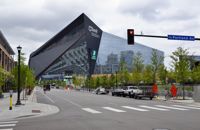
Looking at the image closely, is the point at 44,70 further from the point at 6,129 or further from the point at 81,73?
the point at 6,129

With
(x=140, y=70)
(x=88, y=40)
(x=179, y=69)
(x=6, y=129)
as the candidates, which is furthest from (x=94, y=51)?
(x=6, y=129)

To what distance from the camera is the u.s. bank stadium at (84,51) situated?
575ft

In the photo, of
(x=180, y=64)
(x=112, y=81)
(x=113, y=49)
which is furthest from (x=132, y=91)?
(x=113, y=49)

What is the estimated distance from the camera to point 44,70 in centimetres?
19338

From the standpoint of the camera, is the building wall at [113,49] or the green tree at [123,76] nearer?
the green tree at [123,76]

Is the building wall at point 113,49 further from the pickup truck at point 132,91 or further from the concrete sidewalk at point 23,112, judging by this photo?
the concrete sidewalk at point 23,112

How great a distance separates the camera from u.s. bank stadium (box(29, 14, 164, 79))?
175m

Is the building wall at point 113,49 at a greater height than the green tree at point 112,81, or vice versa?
the building wall at point 113,49

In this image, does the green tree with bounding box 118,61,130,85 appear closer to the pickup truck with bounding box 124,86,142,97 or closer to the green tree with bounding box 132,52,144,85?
the green tree with bounding box 132,52,144,85

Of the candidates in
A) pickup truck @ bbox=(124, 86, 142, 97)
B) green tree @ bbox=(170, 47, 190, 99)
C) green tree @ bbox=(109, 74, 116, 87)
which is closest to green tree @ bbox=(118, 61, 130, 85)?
green tree @ bbox=(109, 74, 116, 87)

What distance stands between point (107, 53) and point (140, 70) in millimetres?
105545

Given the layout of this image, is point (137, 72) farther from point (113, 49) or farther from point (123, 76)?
point (113, 49)

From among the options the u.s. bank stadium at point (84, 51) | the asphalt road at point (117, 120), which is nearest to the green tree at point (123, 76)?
the asphalt road at point (117, 120)

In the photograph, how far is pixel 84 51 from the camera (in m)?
179
